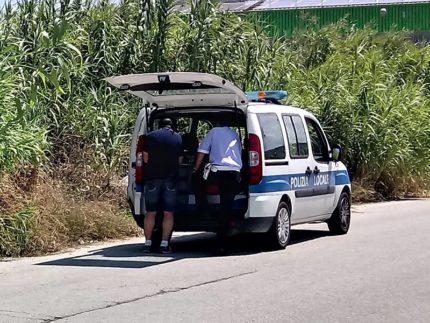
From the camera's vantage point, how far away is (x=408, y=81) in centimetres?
2262

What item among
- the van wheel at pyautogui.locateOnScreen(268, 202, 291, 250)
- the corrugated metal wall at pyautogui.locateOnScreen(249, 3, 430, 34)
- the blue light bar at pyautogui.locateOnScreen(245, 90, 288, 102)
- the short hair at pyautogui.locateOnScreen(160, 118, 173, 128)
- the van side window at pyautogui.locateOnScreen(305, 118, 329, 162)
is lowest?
the van wheel at pyautogui.locateOnScreen(268, 202, 291, 250)

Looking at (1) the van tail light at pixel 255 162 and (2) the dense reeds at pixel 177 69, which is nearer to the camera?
(1) the van tail light at pixel 255 162

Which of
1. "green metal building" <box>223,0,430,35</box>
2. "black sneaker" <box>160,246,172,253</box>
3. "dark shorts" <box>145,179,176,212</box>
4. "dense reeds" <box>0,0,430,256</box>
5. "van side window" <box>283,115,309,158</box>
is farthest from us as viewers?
"green metal building" <box>223,0,430,35</box>

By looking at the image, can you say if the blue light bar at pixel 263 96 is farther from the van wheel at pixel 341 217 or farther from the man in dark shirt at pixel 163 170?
the van wheel at pixel 341 217

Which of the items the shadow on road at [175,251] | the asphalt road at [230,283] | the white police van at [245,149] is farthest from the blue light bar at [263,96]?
the asphalt road at [230,283]

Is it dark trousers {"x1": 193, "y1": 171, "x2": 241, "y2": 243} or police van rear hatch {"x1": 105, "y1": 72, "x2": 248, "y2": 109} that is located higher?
police van rear hatch {"x1": 105, "y1": 72, "x2": 248, "y2": 109}

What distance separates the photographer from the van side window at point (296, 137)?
461 inches

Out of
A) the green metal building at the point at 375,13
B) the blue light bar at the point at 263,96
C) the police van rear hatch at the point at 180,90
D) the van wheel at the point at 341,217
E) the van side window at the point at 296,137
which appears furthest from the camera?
the green metal building at the point at 375,13

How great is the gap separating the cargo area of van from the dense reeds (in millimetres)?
1683

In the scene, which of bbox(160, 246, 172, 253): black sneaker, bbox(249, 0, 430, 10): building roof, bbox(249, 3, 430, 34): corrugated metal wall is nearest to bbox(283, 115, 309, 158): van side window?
bbox(160, 246, 172, 253): black sneaker

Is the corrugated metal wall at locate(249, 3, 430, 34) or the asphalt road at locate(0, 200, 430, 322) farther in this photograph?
the corrugated metal wall at locate(249, 3, 430, 34)

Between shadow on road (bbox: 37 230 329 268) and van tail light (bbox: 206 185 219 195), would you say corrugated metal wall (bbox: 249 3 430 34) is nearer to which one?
shadow on road (bbox: 37 230 329 268)

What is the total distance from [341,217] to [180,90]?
3.55 m

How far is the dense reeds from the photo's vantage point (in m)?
12.8
